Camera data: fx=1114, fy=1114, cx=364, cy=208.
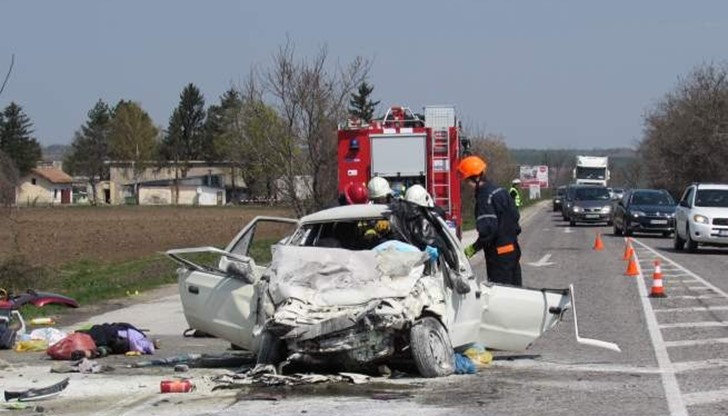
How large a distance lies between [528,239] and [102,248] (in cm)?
1462

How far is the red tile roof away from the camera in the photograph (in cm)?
13845

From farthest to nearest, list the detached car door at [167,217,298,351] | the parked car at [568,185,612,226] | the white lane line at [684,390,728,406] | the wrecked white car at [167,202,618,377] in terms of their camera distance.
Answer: the parked car at [568,185,612,226], the detached car door at [167,217,298,351], the wrecked white car at [167,202,618,377], the white lane line at [684,390,728,406]

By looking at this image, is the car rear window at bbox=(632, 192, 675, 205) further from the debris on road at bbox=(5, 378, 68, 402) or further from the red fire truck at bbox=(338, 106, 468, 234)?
the debris on road at bbox=(5, 378, 68, 402)

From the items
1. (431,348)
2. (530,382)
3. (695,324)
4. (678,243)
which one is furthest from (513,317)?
(678,243)

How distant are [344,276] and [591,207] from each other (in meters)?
38.0

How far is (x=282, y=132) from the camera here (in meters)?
26.4

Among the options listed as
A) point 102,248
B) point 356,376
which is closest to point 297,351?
point 356,376

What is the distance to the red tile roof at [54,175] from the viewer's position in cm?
13845

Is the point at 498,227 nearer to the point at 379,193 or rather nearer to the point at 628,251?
the point at 379,193

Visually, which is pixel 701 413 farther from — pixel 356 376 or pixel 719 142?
pixel 719 142

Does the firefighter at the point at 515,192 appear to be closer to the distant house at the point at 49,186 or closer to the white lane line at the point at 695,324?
the white lane line at the point at 695,324

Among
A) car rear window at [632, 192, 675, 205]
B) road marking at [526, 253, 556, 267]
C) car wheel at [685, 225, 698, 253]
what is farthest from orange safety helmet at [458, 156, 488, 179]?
car rear window at [632, 192, 675, 205]

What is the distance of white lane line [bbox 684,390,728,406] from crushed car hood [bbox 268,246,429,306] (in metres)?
2.34

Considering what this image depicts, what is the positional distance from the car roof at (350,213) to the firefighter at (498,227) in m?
1.67
